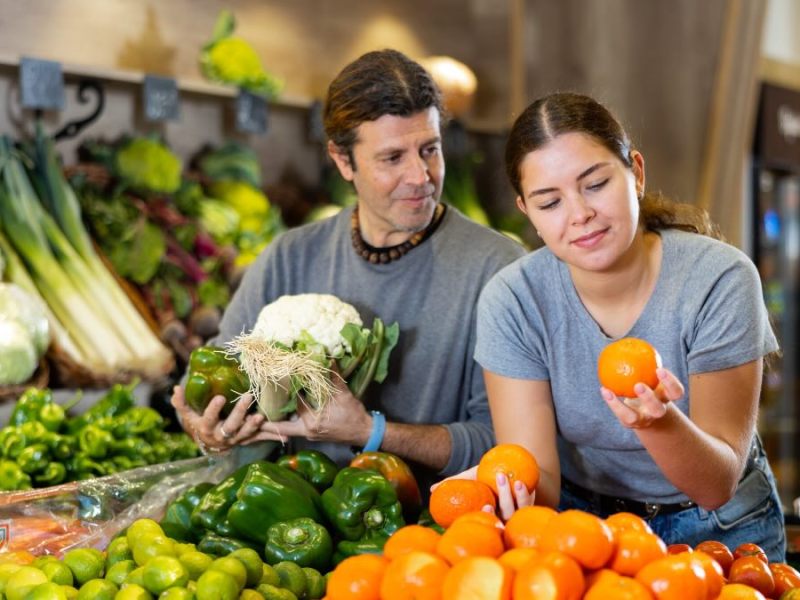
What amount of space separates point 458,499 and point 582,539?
353 mm

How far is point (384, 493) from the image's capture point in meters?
2.04

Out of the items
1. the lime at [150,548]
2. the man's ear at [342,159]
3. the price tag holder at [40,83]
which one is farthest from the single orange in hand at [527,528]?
the price tag holder at [40,83]

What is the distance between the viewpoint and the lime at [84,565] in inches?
69.8

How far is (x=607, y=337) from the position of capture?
2074mm

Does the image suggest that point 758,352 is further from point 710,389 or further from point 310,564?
point 310,564

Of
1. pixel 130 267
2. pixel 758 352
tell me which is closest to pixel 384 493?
pixel 758 352

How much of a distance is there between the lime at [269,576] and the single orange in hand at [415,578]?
38cm

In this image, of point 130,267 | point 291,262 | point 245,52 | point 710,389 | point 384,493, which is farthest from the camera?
point 245,52

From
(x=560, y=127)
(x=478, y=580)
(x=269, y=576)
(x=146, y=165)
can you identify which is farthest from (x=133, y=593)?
(x=146, y=165)

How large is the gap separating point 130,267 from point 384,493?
1.92 meters

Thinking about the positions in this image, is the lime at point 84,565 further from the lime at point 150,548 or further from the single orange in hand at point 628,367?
the single orange in hand at point 628,367

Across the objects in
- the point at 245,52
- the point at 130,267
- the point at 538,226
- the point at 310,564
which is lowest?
the point at 310,564

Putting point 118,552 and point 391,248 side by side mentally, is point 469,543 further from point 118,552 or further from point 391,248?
point 391,248

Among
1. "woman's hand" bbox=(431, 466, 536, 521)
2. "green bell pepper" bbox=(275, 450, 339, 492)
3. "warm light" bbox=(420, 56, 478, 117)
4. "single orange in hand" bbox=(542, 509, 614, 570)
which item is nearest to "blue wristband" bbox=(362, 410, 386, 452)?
"green bell pepper" bbox=(275, 450, 339, 492)
